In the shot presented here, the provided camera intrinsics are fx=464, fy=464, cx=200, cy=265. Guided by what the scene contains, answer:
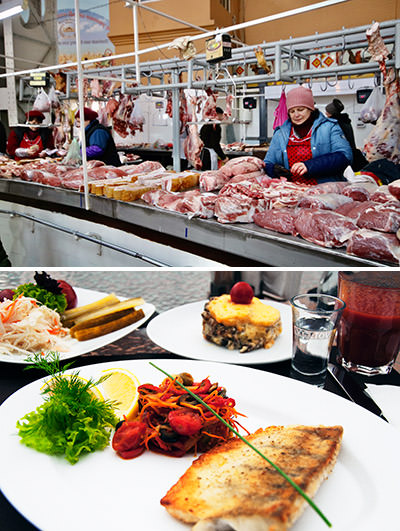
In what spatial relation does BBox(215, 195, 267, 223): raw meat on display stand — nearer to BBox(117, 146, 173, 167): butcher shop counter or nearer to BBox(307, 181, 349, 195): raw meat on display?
BBox(307, 181, 349, 195): raw meat on display

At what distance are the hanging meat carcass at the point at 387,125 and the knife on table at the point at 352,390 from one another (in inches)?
91.3

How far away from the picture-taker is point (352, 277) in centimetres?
93

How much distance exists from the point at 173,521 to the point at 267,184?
6.25 feet

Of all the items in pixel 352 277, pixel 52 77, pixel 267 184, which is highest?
pixel 52 77

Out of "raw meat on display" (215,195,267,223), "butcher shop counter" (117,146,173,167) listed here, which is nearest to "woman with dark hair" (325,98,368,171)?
"raw meat on display" (215,195,267,223)

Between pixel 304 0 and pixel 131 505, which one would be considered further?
pixel 304 0

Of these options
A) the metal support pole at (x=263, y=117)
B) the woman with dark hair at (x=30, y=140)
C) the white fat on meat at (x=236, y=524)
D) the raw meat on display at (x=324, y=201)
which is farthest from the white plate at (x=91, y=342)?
the metal support pole at (x=263, y=117)

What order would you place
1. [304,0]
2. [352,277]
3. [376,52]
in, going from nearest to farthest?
[352,277]
[376,52]
[304,0]

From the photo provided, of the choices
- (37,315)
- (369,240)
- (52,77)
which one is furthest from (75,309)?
(52,77)

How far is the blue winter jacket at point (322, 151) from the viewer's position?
2426 mm

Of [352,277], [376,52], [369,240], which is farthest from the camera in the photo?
[376,52]

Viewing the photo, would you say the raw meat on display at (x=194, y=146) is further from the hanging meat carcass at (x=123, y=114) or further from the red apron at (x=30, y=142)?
the red apron at (x=30, y=142)

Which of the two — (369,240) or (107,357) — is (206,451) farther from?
(369,240)

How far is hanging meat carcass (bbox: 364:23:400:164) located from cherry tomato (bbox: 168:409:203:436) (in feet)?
8.44
